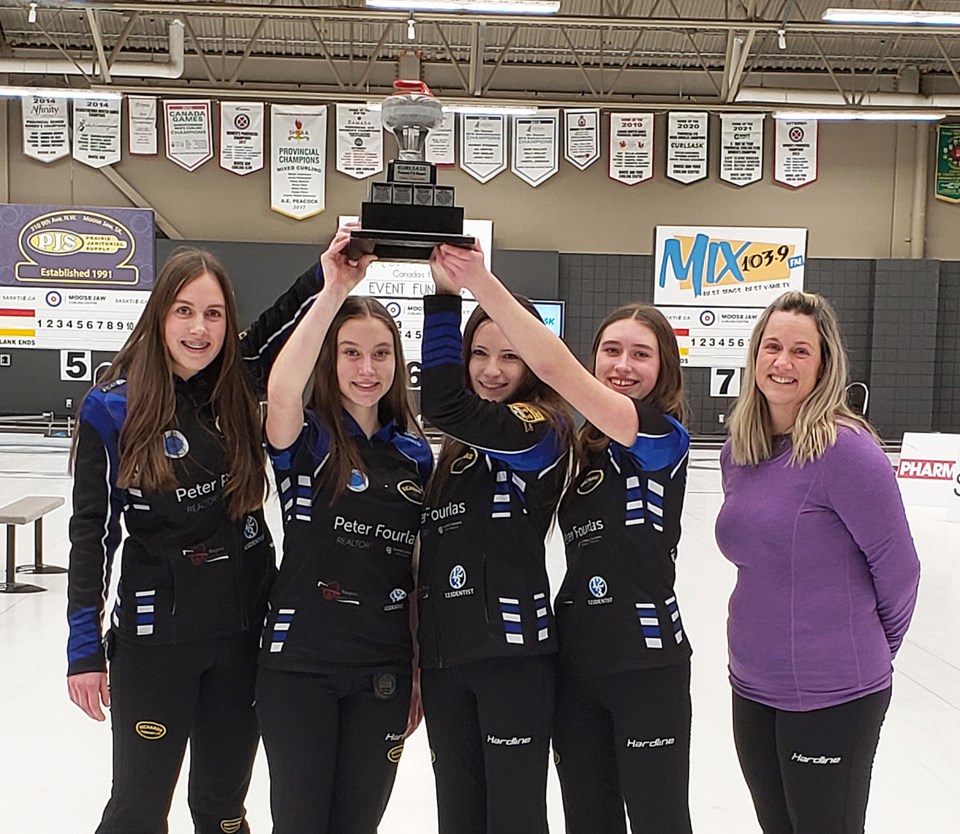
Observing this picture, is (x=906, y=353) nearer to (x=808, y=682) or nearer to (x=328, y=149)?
(x=328, y=149)

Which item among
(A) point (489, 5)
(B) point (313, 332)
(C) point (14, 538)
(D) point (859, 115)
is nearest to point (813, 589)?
(B) point (313, 332)

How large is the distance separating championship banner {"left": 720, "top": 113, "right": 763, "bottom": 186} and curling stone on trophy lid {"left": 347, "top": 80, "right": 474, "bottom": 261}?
527 inches

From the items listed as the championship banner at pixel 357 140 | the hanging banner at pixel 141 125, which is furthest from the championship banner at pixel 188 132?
the championship banner at pixel 357 140

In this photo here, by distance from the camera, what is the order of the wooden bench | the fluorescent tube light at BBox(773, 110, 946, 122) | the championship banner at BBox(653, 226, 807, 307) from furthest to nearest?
the championship banner at BBox(653, 226, 807, 307)
the fluorescent tube light at BBox(773, 110, 946, 122)
the wooden bench

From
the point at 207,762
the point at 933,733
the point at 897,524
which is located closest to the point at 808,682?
the point at 897,524

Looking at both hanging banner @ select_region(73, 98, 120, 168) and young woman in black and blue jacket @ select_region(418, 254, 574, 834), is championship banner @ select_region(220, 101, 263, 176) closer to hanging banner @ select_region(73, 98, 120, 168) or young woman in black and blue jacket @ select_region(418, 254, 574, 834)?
hanging banner @ select_region(73, 98, 120, 168)

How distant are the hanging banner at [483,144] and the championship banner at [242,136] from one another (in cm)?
288

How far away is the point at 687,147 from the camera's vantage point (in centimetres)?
1451

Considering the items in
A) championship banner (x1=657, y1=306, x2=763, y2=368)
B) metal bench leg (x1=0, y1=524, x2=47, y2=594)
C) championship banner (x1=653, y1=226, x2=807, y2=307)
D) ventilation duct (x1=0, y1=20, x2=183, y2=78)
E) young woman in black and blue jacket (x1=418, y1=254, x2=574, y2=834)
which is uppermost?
ventilation duct (x1=0, y1=20, x2=183, y2=78)

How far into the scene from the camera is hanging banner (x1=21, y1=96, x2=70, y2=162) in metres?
14.1

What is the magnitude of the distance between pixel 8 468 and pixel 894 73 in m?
12.9

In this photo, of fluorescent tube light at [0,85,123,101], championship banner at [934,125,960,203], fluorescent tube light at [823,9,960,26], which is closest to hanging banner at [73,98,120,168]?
fluorescent tube light at [0,85,123,101]

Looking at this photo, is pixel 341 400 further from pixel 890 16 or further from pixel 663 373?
pixel 890 16

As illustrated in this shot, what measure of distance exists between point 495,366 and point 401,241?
364mm
